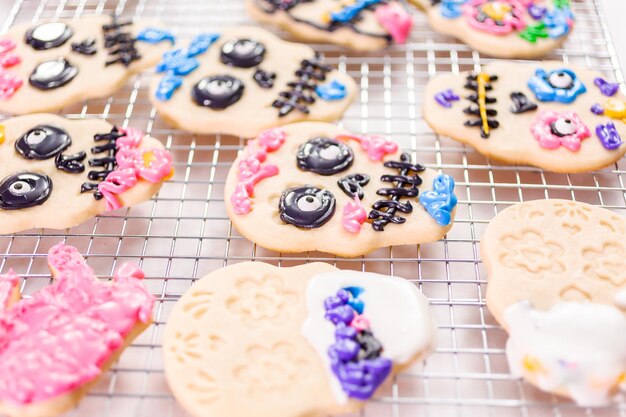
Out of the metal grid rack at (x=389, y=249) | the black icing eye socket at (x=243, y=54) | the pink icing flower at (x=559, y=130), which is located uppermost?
the pink icing flower at (x=559, y=130)

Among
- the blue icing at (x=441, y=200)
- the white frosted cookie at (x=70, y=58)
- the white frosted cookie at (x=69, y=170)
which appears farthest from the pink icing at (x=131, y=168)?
the blue icing at (x=441, y=200)

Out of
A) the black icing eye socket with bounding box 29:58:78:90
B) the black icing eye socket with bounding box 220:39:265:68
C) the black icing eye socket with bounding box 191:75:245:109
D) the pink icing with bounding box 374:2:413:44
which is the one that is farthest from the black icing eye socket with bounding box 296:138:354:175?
the black icing eye socket with bounding box 29:58:78:90

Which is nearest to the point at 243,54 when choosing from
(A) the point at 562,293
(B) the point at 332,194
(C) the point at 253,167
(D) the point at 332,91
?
(D) the point at 332,91

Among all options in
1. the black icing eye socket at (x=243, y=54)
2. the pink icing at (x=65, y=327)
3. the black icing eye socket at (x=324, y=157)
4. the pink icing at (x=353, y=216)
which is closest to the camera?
the pink icing at (x=65, y=327)

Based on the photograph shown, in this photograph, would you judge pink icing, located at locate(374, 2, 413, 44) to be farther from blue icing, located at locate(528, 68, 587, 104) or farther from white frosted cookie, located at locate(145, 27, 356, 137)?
blue icing, located at locate(528, 68, 587, 104)

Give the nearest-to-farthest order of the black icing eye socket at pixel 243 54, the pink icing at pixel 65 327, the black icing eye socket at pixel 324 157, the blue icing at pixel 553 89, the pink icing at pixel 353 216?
the pink icing at pixel 65 327
the pink icing at pixel 353 216
the black icing eye socket at pixel 324 157
the blue icing at pixel 553 89
the black icing eye socket at pixel 243 54

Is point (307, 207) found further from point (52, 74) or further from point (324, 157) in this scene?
point (52, 74)

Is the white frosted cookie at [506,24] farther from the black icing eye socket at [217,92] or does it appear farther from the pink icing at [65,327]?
the pink icing at [65,327]
